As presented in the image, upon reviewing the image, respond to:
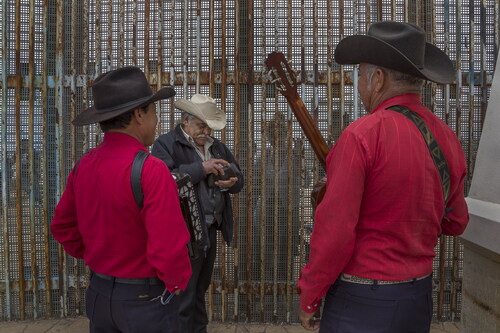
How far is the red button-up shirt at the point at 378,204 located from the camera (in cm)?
153

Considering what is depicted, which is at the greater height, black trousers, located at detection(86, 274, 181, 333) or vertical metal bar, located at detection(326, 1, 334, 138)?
vertical metal bar, located at detection(326, 1, 334, 138)

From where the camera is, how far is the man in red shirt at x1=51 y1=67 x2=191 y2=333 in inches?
71.1

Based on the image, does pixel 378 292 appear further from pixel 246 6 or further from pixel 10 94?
pixel 10 94

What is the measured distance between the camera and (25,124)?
4000 mm

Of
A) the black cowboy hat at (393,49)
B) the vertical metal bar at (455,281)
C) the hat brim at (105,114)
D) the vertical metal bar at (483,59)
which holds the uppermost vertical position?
the vertical metal bar at (483,59)

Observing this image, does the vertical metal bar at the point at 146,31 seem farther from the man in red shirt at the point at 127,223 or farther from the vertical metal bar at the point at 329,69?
the man in red shirt at the point at 127,223

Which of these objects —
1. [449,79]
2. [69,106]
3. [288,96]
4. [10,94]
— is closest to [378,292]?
[449,79]

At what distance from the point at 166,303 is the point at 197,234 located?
67 centimetres

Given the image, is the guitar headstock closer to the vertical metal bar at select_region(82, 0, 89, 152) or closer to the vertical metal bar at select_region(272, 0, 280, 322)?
the vertical metal bar at select_region(272, 0, 280, 322)

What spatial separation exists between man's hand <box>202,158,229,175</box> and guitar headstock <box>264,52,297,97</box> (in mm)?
863

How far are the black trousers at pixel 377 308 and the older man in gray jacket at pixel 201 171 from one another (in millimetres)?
1549

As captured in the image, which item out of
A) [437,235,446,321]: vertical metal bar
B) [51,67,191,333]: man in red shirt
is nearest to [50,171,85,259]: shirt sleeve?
[51,67,191,333]: man in red shirt

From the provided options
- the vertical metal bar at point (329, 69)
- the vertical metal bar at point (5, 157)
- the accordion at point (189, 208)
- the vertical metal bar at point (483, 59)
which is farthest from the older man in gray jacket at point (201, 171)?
the vertical metal bar at point (483, 59)

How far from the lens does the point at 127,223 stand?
6.05ft
